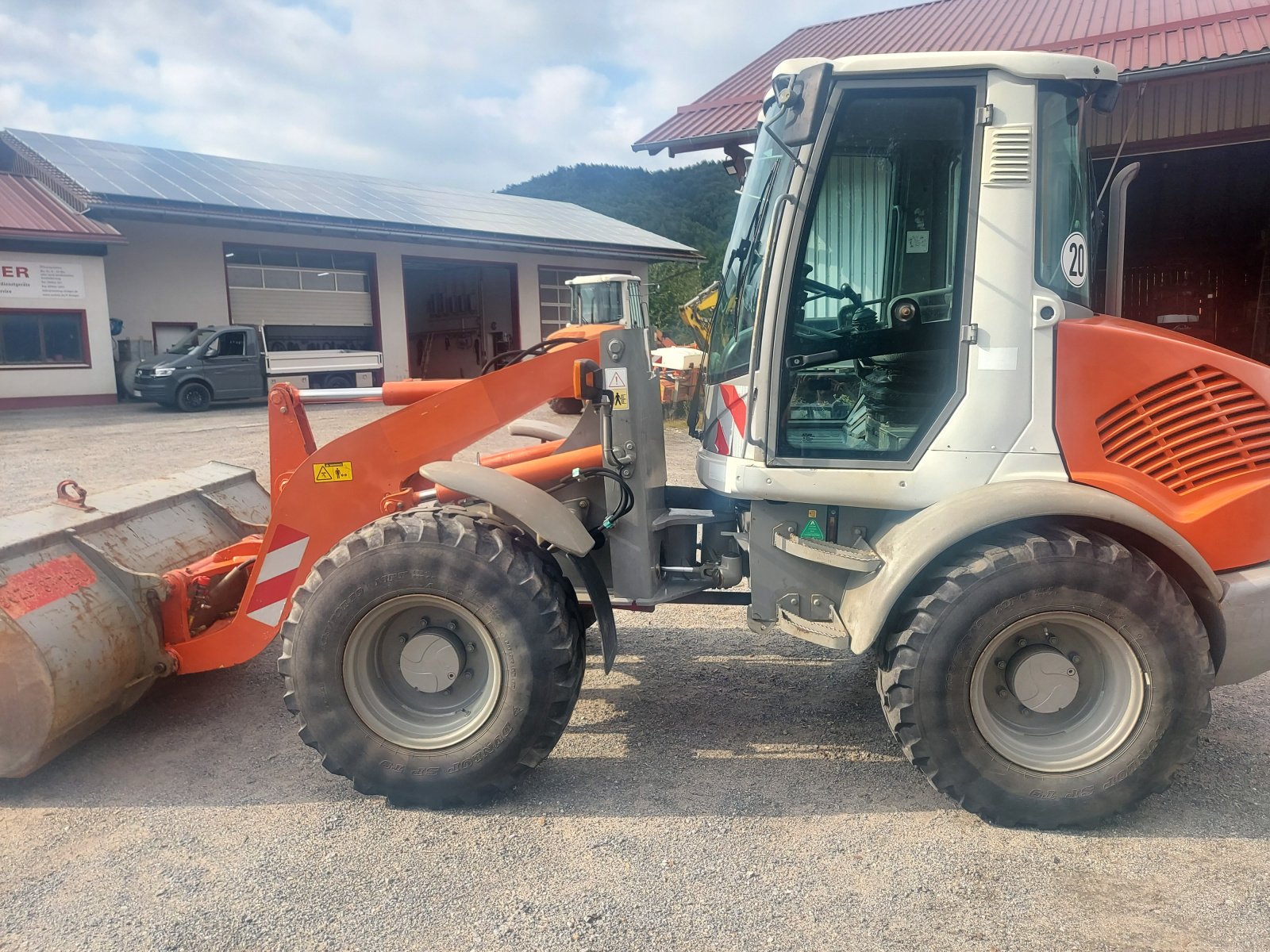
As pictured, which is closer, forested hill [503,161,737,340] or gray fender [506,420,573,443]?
gray fender [506,420,573,443]

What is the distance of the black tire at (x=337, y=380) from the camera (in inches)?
834

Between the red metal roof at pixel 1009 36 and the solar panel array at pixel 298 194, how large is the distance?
39.6ft

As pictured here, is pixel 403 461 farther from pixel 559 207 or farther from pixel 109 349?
pixel 559 207

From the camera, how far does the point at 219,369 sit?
18.5 meters

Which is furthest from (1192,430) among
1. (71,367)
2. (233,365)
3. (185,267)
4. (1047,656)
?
(185,267)

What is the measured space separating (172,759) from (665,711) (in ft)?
6.82

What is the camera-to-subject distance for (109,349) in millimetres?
18859

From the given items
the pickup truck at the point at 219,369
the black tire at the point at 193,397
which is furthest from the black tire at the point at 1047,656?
the black tire at the point at 193,397

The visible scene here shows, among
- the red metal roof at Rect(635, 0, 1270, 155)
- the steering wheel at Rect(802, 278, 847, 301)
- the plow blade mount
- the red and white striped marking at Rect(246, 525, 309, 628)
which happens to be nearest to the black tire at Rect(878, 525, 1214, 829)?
the steering wheel at Rect(802, 278, 847, 301)

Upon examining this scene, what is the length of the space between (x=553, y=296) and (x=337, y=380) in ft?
26.6

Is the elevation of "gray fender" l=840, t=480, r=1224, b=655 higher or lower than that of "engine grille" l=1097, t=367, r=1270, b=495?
lower

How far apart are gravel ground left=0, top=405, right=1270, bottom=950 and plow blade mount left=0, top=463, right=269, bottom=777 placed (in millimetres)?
310

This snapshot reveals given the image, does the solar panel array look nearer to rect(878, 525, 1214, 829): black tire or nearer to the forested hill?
the forested hill

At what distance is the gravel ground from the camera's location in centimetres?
256
